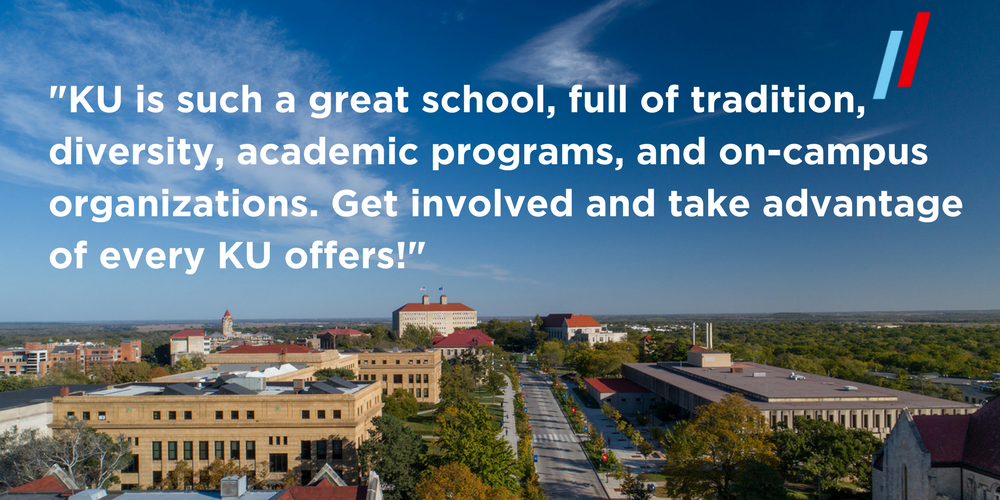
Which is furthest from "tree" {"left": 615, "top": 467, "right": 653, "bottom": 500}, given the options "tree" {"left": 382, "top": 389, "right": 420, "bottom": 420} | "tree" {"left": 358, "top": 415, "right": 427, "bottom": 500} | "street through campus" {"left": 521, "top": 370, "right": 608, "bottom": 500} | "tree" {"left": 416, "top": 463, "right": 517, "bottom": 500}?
"tree" {"left": 382, "top": 389, "right": 420, "bottom": 420}

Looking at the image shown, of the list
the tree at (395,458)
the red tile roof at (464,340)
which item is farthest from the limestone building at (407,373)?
the red tile roof at (464,340)

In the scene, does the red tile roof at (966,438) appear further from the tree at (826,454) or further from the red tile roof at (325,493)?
the red tile roof at (325,493)

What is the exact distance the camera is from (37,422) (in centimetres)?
5266

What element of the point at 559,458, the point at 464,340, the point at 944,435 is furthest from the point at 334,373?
the point at 464,340

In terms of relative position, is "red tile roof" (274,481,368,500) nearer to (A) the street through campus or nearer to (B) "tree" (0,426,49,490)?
(A) the street through campus

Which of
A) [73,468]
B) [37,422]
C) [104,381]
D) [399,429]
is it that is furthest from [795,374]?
[104,381]

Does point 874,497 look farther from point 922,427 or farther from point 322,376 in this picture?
point 322,376

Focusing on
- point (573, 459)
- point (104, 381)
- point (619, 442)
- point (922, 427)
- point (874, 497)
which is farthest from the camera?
point (104, 381)

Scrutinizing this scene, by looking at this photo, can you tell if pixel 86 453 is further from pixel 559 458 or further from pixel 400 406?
pixel 559 458

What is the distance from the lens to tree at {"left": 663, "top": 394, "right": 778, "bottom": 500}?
3478 centimetres

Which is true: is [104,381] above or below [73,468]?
below

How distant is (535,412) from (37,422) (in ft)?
178

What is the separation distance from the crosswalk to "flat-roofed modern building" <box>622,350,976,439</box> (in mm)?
13693

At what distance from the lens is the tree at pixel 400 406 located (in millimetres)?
62094
